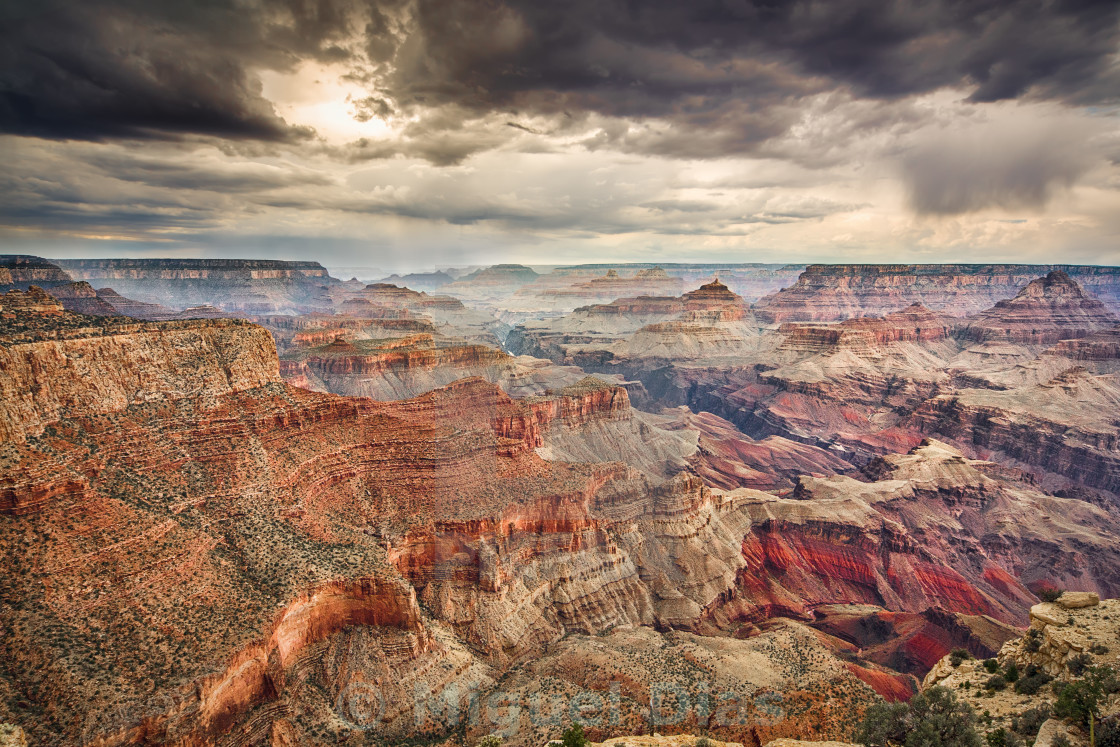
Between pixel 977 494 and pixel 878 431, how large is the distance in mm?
42877

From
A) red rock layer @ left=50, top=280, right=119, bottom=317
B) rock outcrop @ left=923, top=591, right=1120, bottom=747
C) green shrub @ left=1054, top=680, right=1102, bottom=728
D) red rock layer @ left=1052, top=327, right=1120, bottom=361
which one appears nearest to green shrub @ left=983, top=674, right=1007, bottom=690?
rock outcrop @ left=923, top=591, right=1120, bottom=747

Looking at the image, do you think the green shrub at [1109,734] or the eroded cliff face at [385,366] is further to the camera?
the eroded cliff face at [385,366]

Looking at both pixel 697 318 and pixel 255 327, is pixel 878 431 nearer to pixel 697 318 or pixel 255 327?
pixel 697 318

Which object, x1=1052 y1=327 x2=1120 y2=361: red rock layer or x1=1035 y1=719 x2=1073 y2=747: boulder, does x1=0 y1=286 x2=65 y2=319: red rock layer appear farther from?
x1=1052 y1=327 x2=1120 y2=361: red rock layer

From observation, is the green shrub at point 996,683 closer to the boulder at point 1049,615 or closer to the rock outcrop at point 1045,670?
the rock outcrop at point 1045,670

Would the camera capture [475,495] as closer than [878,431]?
Yes

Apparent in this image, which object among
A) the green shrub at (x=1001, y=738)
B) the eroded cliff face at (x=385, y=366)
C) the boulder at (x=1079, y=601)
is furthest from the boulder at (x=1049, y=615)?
the eroded cliff face at (x=385, y=366)

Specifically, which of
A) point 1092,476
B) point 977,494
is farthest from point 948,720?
point 1092,476

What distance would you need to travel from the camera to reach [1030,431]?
9594 centimetres

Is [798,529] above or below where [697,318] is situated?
below

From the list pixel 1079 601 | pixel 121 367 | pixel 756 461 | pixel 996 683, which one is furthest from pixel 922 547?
pixel 121 367

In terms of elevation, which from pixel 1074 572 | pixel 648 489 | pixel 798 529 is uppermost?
pixel 648 489

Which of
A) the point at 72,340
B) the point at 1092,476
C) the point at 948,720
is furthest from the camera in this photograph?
the point at 1092,476

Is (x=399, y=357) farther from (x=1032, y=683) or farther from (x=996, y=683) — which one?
(x=1032, y=683)
